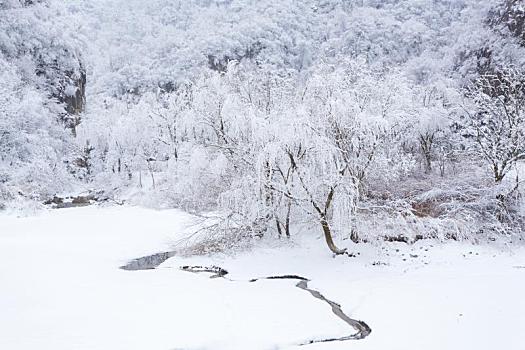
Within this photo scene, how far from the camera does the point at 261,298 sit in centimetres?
1104

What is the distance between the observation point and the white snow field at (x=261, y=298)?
8.40 meters

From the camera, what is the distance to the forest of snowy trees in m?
13.7

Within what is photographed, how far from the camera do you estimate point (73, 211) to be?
25.1 metres

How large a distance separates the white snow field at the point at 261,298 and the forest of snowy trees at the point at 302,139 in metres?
1.00

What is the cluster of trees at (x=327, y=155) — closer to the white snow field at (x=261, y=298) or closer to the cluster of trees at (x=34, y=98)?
the white snow field at (x=261, y=298)

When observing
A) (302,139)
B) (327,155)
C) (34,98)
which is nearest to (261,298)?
(327,155)

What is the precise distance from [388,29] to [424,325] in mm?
50617

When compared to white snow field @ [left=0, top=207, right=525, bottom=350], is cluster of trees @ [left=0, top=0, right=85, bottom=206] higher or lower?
higher

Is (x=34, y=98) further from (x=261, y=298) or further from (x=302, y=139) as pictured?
(x=261, y=298)

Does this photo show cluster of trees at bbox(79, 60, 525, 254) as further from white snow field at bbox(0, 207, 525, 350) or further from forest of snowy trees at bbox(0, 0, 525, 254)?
white snow field at bbox(0, 207, 525, 350)

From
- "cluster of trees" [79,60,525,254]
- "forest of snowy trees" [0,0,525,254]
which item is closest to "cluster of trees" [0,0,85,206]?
"forest of snowy trees" [0,0,525,254]

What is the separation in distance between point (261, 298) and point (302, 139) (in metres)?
4.55

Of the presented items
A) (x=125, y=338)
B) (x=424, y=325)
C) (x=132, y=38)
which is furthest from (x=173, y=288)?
(x=132, y=38)

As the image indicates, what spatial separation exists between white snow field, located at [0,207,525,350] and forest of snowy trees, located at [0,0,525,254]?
3.29 ft
